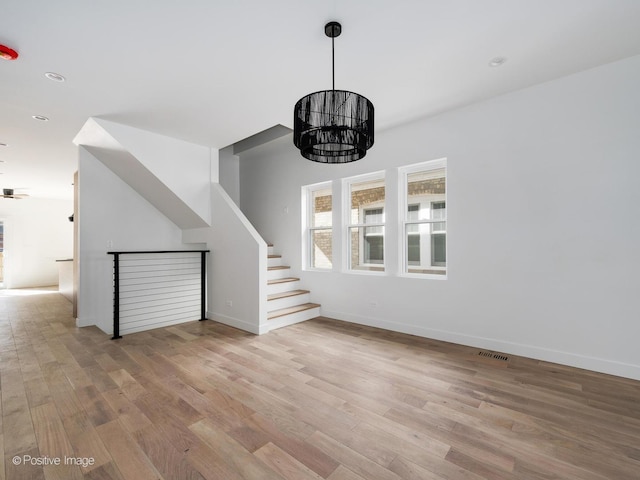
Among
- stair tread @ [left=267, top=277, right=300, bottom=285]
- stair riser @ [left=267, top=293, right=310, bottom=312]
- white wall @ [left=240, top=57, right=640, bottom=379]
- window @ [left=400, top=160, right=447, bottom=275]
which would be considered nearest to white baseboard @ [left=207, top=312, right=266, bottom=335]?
stair riser @ [left=267, top=293, right=310, bottom=312]

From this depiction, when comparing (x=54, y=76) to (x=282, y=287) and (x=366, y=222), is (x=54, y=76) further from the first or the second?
(x=366, y=222)

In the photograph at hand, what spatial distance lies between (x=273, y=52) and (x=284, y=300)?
3.35 m

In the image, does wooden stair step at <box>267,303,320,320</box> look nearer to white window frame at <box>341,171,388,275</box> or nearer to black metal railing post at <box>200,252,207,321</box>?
white window frame at <box>341,171,388,275</box>

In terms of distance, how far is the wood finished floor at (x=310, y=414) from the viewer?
1.67 meters

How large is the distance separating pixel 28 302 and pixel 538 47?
929cm

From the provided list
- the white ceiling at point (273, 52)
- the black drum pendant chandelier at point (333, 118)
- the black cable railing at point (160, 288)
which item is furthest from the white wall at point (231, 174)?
the black drum pendant chandelier at point (333, 118)

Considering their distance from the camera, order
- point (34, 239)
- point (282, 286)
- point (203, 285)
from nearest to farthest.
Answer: point (203, 285), point (282, 286), point (34, 239)

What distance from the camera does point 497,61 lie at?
2.65m

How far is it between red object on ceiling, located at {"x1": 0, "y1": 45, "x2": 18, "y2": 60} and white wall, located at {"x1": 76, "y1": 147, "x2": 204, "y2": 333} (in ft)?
7.22

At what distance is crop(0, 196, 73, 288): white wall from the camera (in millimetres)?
8484

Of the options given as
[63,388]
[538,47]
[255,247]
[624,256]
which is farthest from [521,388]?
[63,388]

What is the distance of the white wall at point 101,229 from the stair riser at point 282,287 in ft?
6.85

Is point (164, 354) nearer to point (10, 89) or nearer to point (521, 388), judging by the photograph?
point (10, 89)

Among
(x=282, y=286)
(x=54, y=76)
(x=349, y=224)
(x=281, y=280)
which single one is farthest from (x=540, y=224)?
(x=54, y=76)
